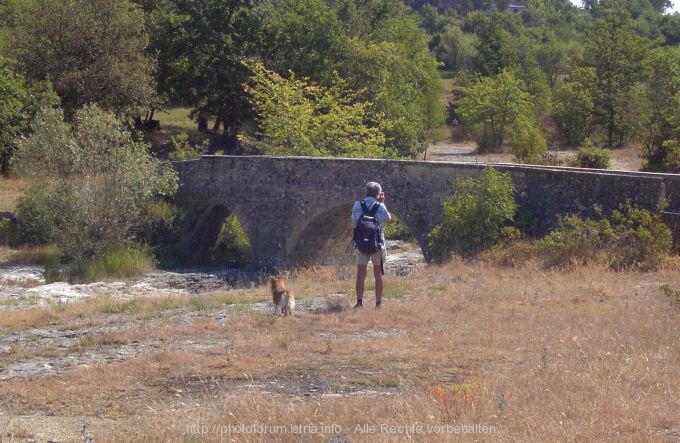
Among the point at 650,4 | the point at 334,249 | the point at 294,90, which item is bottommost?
the point at 334,249

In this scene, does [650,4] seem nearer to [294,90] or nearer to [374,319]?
[294,90]

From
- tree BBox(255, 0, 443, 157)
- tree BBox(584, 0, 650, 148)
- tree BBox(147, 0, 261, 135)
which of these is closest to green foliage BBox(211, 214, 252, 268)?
tree BBox(255, 0, 443, 157)

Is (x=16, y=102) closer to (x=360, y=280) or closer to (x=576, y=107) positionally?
(x=360, y=280)

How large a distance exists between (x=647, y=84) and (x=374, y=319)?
3923 cm

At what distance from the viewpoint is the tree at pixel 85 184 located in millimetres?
22391

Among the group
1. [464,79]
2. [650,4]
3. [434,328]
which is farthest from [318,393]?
[650,4]

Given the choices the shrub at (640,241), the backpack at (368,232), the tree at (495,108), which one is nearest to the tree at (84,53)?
the tree at (495,108)

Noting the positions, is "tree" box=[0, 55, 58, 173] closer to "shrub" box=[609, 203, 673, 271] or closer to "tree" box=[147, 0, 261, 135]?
"tree" box=[147, 0, 261, 135]

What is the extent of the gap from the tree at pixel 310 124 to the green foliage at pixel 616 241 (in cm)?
1248

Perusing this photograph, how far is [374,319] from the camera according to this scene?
1154cm

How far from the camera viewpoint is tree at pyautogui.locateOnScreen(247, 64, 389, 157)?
93.5ft

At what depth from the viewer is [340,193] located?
21125mm

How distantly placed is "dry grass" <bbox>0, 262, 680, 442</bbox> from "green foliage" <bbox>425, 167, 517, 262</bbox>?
3358mm

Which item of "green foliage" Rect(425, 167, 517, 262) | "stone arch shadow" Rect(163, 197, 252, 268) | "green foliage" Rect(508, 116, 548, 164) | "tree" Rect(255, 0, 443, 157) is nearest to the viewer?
"green foliage" Rect(425, 167, 517, 262)
